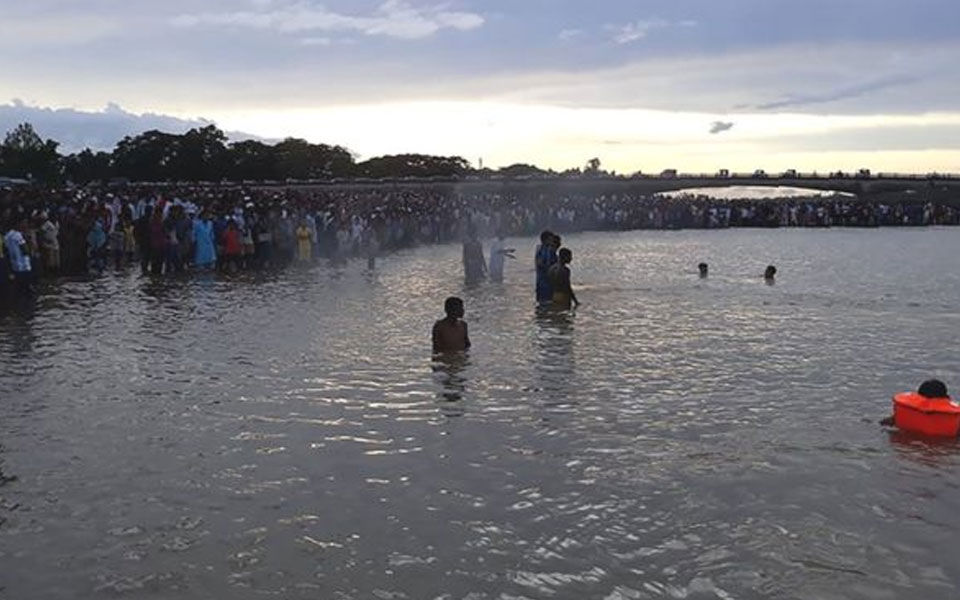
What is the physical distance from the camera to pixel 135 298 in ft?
64.2

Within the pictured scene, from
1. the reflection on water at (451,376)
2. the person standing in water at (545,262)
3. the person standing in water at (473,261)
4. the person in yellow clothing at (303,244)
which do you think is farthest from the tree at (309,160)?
the reflection on water at (451,376)

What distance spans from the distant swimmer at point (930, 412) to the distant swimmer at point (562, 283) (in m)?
8.18

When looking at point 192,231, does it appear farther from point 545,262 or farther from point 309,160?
point 309,160

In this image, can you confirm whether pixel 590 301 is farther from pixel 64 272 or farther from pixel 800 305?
pixel 64 272

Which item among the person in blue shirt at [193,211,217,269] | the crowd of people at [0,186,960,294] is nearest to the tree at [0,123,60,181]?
the crowd of people at [0,186,960,294]

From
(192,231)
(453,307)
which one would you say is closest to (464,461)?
(453,307)

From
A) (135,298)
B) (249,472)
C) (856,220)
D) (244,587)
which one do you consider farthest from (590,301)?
(856,220)

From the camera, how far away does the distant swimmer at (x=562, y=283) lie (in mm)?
17297

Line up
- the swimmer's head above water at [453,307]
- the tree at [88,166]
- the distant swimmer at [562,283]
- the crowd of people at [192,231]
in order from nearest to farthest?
the swimmer's head above water at [453,307] < the distant swimmer at [562,283] < the crowd of people at [192,231] < the tree at [88,166]

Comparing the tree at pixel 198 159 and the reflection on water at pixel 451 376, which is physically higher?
the tree at pixel 198 159

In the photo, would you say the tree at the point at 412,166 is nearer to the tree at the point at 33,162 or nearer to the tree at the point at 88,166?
the tree at the point at 88,166

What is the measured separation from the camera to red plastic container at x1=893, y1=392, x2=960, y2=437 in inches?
362

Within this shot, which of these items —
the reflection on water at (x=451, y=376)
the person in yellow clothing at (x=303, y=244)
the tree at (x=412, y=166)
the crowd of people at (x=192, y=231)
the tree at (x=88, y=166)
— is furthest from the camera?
the tree at (x=412, y=166)

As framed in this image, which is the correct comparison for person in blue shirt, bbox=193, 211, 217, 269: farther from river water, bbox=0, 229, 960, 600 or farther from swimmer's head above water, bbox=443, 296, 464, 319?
swimmer's head above water, bbox=443, 296, 464, 319
